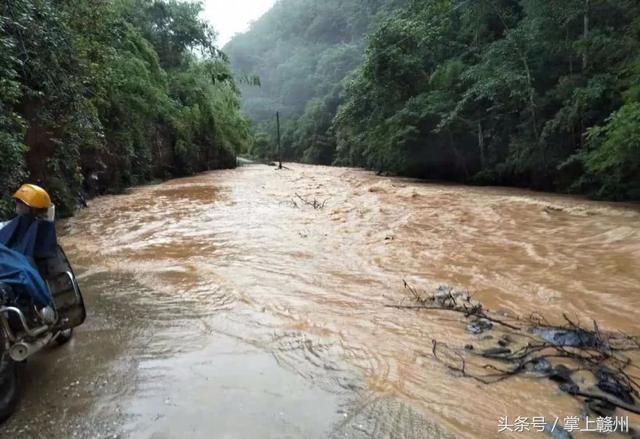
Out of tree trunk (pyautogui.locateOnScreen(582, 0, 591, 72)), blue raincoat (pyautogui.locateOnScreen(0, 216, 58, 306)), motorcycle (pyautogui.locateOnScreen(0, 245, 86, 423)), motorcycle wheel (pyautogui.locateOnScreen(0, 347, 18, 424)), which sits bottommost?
motorcycle wheel (pyautogui.locateOnScreen(0, 347, 18, 424))

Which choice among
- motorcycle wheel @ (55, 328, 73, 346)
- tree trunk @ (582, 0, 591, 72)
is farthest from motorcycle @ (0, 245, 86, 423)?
tree trunk @ (582, 0, 591, 72)

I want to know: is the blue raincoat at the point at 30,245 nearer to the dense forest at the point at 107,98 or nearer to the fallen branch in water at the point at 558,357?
the fallen branch in water at the point at 558,357

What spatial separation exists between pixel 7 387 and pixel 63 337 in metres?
0.88

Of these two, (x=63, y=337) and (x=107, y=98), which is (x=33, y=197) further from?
(x=107, y=98)

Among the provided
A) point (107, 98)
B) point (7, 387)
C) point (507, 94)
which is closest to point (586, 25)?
point (507, 94)

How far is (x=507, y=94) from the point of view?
13.4 meters

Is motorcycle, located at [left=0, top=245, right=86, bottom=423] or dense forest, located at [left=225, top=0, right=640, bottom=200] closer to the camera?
motorcycle, located at [left=0, top=245, right=86, bottom=423]

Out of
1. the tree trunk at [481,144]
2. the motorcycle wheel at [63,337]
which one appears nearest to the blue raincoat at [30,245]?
the motorcycle wheel at [63,337]

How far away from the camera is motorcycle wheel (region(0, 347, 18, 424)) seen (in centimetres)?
219

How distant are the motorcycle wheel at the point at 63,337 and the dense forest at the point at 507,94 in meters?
9.83

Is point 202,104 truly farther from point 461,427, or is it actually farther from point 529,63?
point 461,427

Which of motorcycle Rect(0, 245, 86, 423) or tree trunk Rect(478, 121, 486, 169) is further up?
tree trunk Rect(478, 121, 486, 169)

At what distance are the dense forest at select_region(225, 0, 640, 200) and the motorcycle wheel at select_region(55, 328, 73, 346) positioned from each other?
32.3ft

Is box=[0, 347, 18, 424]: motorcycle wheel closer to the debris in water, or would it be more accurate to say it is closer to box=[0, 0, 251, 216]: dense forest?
the debris in water
